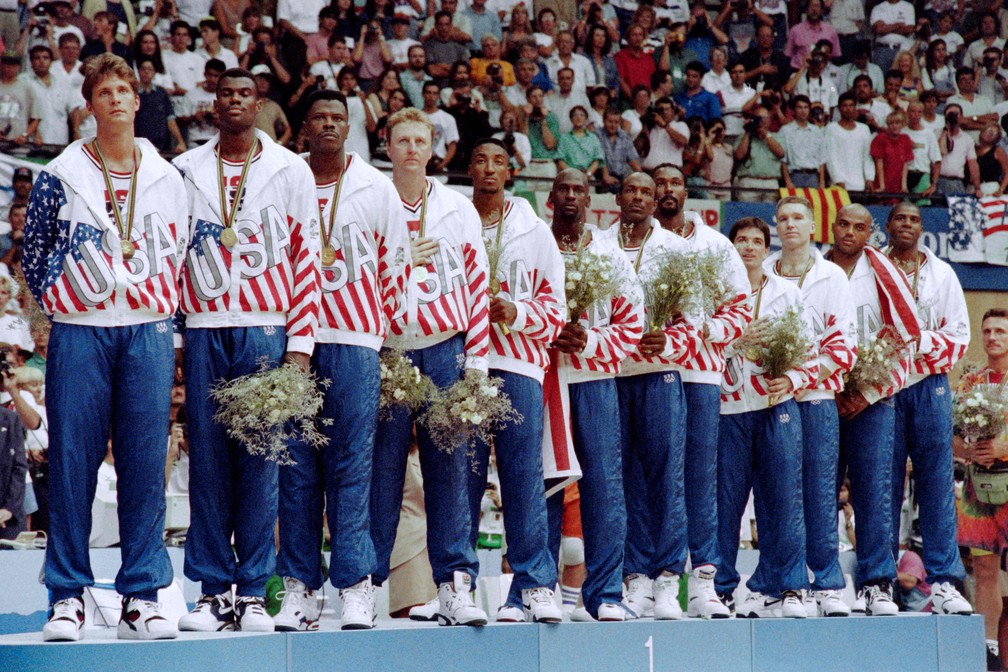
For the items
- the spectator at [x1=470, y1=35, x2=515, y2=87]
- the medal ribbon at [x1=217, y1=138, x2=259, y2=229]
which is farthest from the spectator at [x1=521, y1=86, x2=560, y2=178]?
the medal ribbon at [x1=217, y1=138, x2=259, y2=229]

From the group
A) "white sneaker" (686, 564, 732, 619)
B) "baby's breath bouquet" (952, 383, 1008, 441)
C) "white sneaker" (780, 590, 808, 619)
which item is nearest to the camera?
"white sneaker" (686, 564, 732, 619)

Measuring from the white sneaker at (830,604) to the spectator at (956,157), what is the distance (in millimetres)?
8006

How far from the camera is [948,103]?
15.5 metres

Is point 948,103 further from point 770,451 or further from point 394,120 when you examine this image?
point 394,120

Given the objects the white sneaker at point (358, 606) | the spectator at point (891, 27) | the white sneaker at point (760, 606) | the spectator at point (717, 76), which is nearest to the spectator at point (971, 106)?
the spectator at point (891, 27)

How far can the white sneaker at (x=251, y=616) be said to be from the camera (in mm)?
5227

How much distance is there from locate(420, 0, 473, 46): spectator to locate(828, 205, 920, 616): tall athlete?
6485mm

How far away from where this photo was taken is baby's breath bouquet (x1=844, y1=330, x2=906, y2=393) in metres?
8.07

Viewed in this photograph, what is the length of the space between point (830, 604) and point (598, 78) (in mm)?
7750

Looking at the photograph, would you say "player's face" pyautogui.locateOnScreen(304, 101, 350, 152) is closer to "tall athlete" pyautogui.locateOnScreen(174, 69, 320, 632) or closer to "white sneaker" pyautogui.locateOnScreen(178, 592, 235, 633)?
"tall athlete" pyautogui.locateOnScreen(174, 69, 320, 632)

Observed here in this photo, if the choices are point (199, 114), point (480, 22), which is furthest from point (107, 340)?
point (480, 22)

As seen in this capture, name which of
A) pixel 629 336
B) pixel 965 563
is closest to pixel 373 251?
pixel 629 336

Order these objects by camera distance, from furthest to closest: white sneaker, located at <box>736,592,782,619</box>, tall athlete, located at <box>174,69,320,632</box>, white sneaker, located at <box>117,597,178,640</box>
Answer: white sneaker, located at <box>736,592,782,619</box> → tall athlete, located at <box>174,69,320,632</box> → white sneaker, located at <box>117,597,178,640</box>

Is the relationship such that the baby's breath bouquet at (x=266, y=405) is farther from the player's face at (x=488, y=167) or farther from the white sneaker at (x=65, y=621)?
the player's face at (x=488, y=167)
